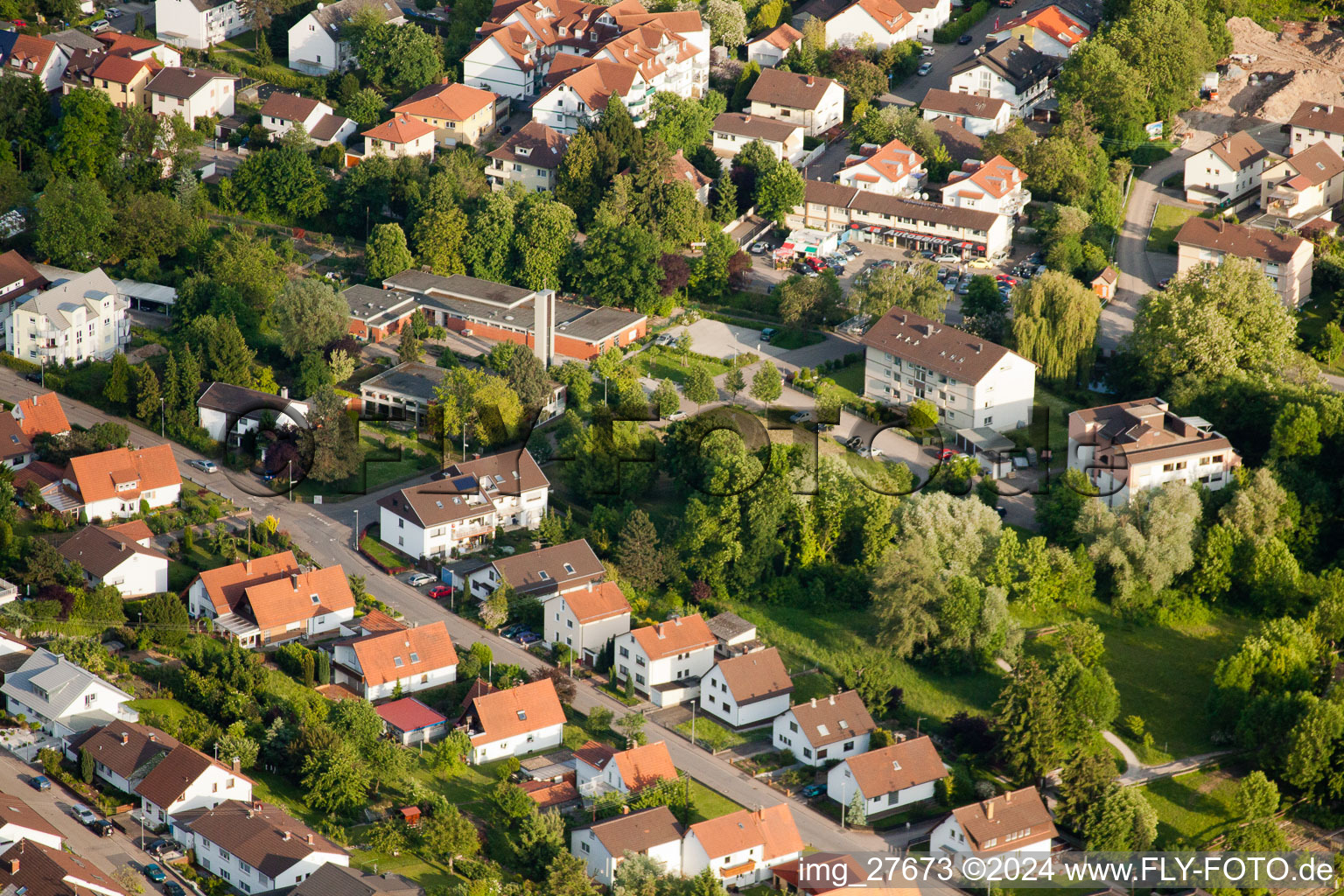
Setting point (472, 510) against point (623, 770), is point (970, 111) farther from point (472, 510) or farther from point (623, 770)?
point (623, 770)

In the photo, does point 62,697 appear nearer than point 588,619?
Yes

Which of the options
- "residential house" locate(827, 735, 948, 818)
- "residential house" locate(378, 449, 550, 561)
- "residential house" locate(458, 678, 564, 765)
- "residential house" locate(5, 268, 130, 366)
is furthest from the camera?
"residential house" locate(5, 268, 130, 366)

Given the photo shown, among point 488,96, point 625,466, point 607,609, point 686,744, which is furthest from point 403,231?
point 686,744

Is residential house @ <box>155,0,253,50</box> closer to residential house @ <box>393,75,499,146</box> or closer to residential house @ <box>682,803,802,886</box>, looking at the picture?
residential house @ <box>393,75,499,146</box>

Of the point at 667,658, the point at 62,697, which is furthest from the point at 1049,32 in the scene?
the point at 62,697

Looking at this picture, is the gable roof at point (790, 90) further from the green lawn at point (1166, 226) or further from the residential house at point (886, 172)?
the green lawn at point (1166, 226)

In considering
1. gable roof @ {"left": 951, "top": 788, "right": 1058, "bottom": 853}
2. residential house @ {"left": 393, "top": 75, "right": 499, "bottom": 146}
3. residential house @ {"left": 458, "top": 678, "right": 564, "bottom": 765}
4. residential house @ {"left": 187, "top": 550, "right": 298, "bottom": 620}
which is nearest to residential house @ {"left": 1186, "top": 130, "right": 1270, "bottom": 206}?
residential house @ {"left": 393, "top": 75, "right": 499, "bottom": 146}

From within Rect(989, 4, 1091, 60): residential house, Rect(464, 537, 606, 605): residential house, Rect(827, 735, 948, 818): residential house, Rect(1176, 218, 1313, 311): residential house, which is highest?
Rect(989, 4, 1091, 60): residential house

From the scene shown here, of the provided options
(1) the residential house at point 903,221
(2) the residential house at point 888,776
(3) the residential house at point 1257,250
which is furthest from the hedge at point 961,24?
(2) the residential house at point 888,776
